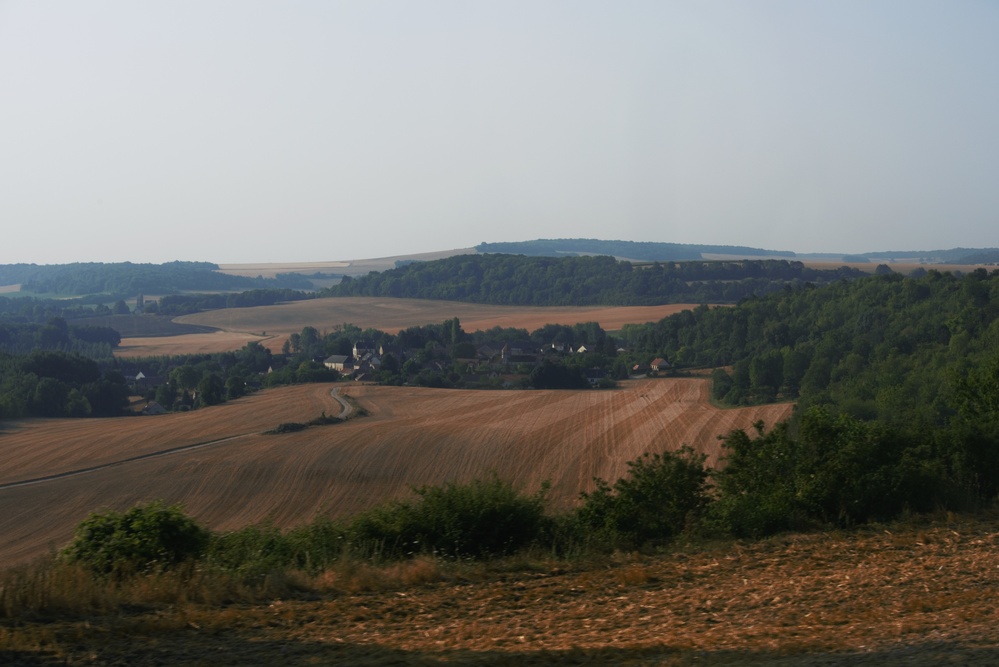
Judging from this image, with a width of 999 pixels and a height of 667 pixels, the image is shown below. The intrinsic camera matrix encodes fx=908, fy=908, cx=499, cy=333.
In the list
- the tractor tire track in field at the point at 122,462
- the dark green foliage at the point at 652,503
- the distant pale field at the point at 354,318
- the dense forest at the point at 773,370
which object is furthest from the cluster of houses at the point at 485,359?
the dark green foliage at the point at 652,503

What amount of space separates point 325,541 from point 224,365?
183ft

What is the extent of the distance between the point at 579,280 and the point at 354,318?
2516 centimetres

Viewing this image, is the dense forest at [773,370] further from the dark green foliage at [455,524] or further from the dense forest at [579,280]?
the dark green foliage at [455,524]

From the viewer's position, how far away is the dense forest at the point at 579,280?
82625 mm

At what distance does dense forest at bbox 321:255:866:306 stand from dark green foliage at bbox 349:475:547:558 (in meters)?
68.7

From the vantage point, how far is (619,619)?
272 inches

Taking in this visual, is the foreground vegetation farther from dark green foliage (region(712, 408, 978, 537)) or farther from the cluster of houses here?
the cluster of houses

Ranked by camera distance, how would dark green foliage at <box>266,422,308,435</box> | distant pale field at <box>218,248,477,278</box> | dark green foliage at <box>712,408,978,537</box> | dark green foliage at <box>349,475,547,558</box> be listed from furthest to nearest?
distant pale field at <box>218,248,477,278</box> → dark green foliage at <box>266,422,308,435</box> → dark green foliage at <box>712,408,978,537</box> → dark green foliage at <box>349,475,547,558</box>

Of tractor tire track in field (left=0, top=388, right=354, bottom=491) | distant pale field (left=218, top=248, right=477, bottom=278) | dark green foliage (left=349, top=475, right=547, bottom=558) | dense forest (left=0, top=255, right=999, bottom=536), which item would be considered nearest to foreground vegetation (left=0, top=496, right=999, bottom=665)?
dark green foliage (left=349, top=475, right=547, bottom=558)

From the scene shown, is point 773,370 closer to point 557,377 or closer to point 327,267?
point 557,377

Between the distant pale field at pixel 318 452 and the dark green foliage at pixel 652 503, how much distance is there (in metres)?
6.16

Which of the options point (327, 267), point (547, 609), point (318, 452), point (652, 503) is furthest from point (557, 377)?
point (327, 267)

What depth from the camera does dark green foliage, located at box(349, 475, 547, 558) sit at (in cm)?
936

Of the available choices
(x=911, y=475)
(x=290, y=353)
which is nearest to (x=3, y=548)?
(x=911, y=475)
